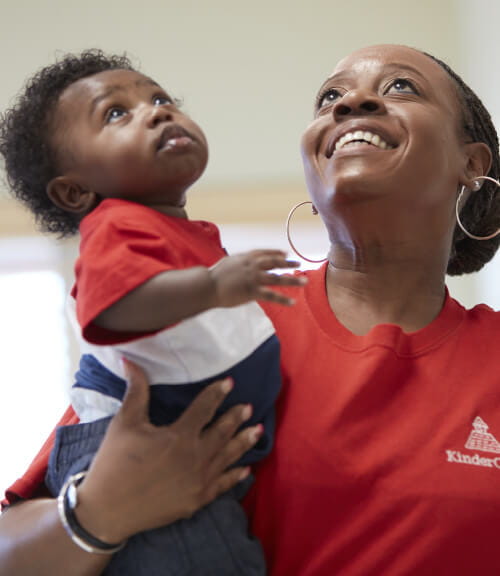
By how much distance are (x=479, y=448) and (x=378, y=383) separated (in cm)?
17

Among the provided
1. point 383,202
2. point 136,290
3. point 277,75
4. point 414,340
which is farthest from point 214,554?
point 277,75

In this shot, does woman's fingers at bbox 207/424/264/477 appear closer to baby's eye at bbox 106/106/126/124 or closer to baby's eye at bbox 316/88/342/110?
baby's eye at bbox 106/106/126/124

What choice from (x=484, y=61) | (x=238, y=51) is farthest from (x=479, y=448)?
(x=238, y=51)

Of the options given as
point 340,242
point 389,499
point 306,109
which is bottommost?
point 389,499

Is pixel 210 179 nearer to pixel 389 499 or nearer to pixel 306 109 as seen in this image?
pixel 306 109

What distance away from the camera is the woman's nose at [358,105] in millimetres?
1385

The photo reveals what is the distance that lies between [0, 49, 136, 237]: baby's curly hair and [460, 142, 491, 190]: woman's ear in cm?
66

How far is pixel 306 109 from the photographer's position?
2994mm

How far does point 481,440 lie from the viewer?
1210 mm

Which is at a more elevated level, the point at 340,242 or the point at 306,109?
the point at 306,109

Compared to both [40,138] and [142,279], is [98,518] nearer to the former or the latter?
[142,279]

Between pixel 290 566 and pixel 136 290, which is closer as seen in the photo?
pixel 136 290

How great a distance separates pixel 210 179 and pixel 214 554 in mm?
2032

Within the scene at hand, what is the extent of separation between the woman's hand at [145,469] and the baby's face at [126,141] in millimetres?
251
